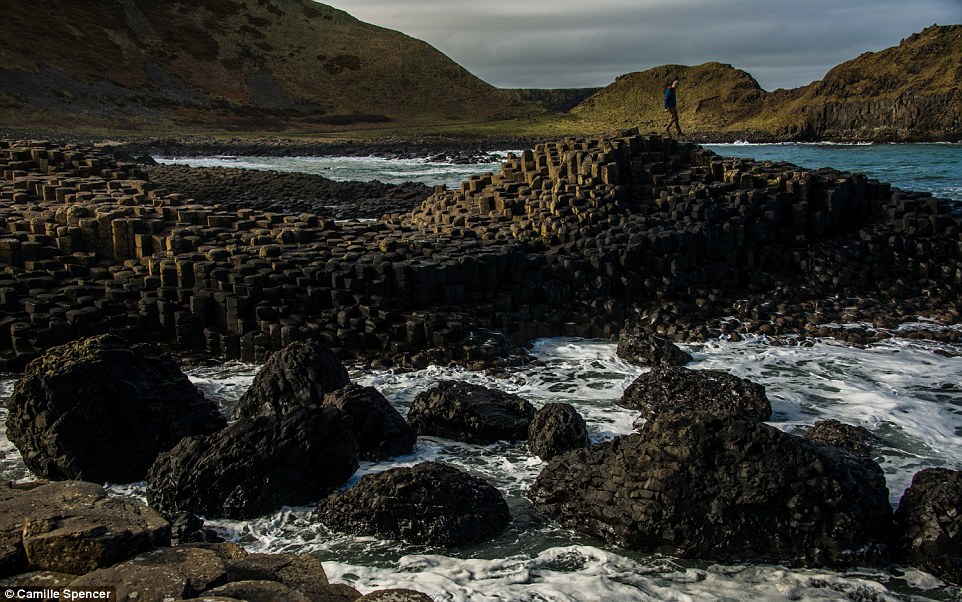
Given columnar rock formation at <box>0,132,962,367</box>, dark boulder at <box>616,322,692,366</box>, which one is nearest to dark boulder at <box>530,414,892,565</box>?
dark boulder at <box>616,322,692,366</box>

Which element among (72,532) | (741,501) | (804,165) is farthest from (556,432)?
(804,165)

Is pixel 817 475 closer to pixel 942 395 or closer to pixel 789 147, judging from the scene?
pixel 942 395

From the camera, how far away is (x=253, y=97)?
278 ft

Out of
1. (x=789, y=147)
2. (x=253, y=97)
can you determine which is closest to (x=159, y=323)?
(x=789, y=147)

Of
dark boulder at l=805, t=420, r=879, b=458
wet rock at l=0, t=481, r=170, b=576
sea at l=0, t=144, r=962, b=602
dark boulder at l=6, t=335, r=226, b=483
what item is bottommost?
sea at l=0, t=144, r=962, b=602

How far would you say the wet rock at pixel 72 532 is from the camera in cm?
430

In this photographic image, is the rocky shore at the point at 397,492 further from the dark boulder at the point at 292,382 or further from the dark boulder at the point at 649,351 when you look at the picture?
the dark boulder at the point at 649,351

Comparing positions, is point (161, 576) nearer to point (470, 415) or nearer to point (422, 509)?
point (422, 509)

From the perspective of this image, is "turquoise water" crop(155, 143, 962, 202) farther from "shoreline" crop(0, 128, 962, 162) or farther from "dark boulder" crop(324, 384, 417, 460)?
"dark boulder" crop(324, 384, 417, 460)

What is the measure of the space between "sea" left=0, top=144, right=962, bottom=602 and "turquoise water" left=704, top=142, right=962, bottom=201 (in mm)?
19492

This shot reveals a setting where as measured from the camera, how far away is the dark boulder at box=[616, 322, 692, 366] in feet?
35.0

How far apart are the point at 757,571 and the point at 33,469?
622 cm

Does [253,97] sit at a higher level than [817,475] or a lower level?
higher

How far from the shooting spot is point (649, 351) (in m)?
10.7
